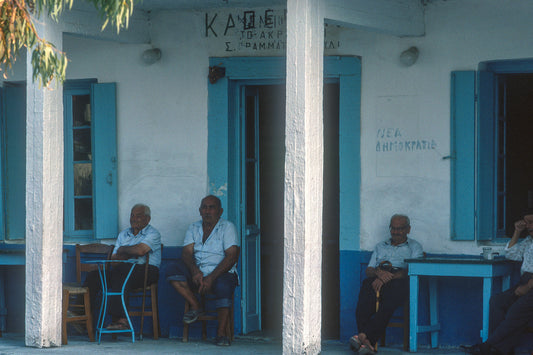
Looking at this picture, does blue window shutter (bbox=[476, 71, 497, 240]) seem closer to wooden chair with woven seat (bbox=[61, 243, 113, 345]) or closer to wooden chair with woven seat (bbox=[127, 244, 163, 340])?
wooden chair with woven seat (bbox=[127, 244, 163, 340])

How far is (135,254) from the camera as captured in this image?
8797 millimetres

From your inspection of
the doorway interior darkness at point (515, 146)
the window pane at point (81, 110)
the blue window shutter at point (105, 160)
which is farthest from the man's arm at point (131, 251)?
the doorway interior darkness at point (515, 146)

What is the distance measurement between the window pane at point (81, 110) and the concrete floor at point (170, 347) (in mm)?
2231

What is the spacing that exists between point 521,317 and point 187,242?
3152 millimetres

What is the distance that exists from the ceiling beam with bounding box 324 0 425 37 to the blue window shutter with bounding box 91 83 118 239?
296 centimetres

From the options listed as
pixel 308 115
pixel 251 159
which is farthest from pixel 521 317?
pixel 251 159

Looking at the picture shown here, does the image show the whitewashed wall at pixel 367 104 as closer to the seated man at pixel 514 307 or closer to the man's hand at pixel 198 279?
the seated man at pixel 514 307

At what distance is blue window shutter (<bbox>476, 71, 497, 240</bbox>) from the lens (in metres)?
8.20

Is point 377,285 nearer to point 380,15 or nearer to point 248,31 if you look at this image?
point 380,15

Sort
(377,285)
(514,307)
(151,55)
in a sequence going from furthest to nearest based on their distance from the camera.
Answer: (151,55) < (377,285) < (514,307)

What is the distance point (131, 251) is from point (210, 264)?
0.75m

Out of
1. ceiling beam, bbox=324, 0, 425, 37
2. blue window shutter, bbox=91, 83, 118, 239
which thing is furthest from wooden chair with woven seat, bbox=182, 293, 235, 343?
ceiling beam, bbox=324, 0, 425, 37

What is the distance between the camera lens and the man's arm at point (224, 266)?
28.0 ft

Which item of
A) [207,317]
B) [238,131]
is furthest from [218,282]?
[238,131]
